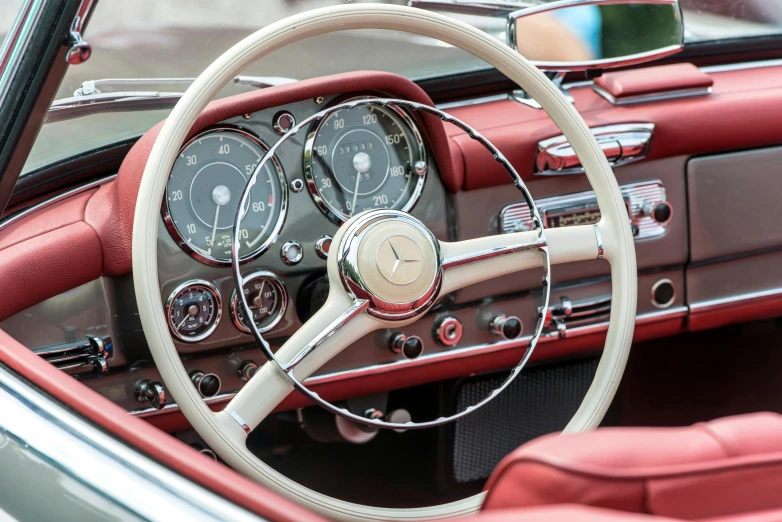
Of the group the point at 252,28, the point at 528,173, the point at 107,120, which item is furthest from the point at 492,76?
the point at 107,120

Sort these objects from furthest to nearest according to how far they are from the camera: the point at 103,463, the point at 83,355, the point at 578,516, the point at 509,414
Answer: the point at 509,414, the point at 83,355, the point at 103,463, the point at 578,516

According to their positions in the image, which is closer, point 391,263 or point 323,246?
point 391,263

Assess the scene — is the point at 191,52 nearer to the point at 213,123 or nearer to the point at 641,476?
the point at 213,123

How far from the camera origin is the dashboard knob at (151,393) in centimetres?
150

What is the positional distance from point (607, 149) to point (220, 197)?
2.63 ft

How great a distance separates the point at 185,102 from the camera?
48.9 inches

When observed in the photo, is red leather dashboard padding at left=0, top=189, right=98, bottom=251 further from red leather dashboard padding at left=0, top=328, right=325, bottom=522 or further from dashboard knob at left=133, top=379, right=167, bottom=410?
red leather dashboard padding at left=0, top=328, right=325, bottom=522

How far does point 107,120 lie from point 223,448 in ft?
2.42

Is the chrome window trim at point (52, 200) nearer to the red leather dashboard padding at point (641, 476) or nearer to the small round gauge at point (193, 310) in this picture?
the small round gauge at point (193, 310)

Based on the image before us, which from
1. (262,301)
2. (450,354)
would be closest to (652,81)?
(450,354)

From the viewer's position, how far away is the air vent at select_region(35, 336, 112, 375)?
4.76 ft

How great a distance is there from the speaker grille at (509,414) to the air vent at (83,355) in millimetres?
825

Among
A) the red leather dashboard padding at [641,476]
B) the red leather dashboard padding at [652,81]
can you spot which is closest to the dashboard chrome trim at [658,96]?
the red leather dashboard padding at [652,81]

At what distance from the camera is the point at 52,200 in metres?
1.59
